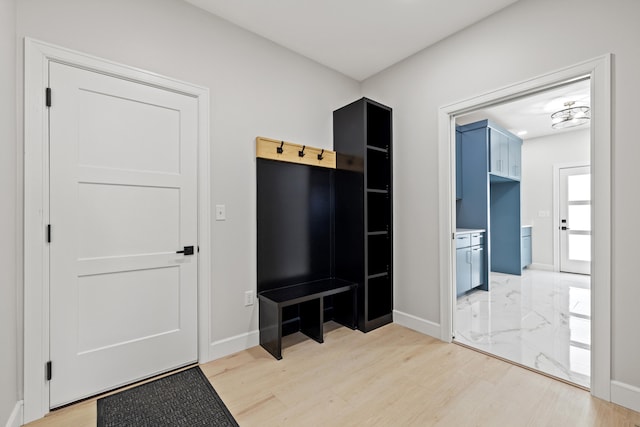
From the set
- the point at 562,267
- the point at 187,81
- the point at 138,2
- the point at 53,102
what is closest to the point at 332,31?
the point at 187,81

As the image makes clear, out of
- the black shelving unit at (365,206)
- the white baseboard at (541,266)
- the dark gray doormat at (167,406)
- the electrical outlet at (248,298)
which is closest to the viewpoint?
the dark gray doormat at (167,406)

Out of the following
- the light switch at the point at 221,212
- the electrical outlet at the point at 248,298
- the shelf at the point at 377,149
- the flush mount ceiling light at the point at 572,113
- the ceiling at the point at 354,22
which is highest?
the ceiling at the point at 354,22

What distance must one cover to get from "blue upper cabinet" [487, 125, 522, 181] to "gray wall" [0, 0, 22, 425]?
499 centimetres

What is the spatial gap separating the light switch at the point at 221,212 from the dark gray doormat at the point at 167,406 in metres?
1.18

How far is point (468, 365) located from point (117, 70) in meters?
3.28

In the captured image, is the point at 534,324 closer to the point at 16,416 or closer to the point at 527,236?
the point at 527,236

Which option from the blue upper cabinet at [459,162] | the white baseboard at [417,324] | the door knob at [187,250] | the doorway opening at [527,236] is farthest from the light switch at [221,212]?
the blue upper cabinet at [459,162]

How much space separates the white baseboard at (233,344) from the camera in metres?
2.32

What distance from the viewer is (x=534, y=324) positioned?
303cm

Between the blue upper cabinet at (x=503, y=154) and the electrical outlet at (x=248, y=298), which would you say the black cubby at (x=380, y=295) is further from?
the blue upper cabinet at (x=503, y=154)

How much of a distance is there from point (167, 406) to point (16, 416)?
29.1 inches

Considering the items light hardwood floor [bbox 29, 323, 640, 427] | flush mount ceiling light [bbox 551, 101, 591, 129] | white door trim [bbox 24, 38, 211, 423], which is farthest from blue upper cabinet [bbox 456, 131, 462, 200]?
white door trim [bbox 24, 38, 211, 423]

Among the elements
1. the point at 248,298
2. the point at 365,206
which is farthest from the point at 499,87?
the point at 248,298

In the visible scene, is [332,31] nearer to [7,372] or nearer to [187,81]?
[187,81]
